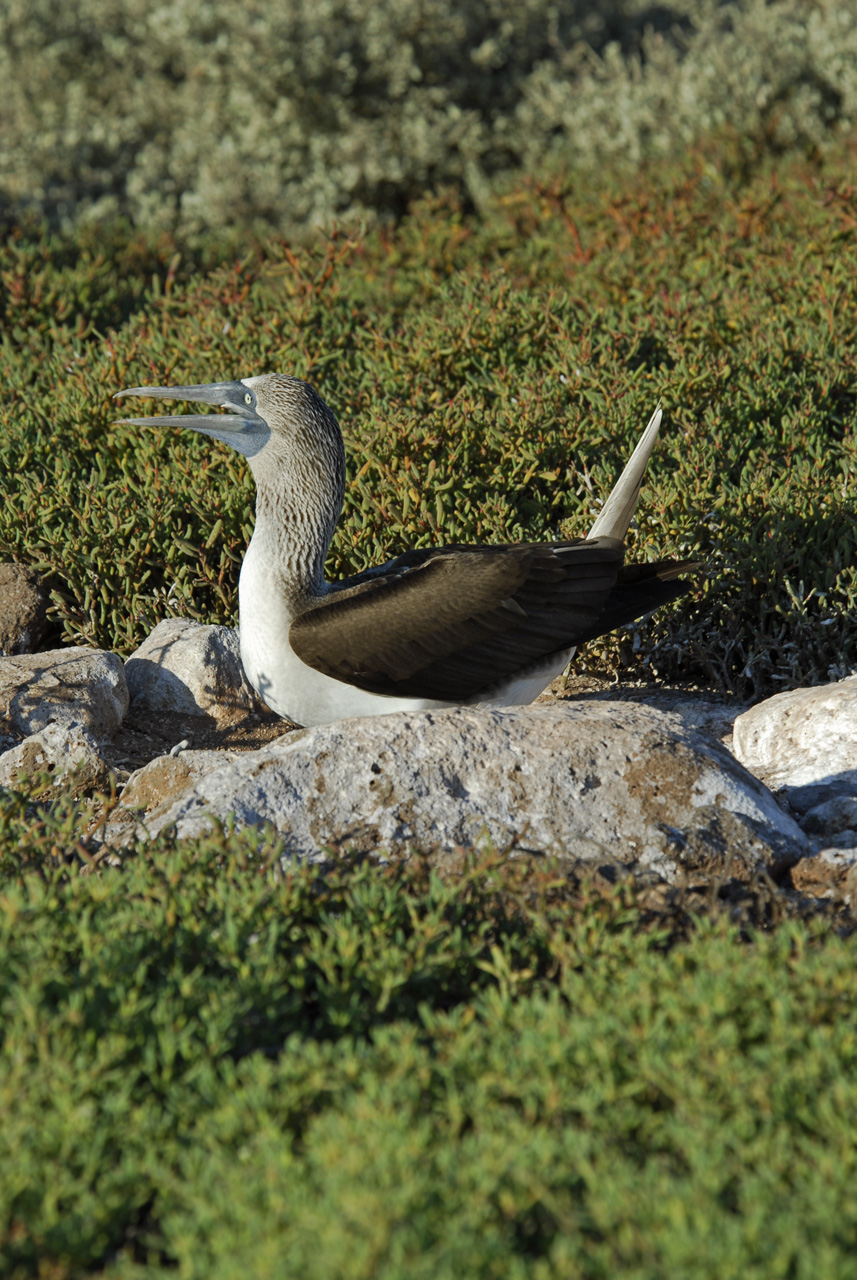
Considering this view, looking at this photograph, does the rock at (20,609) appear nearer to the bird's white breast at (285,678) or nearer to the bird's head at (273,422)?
the bird's head at (273,422)

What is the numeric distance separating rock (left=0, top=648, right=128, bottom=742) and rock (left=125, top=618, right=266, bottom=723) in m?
0.23

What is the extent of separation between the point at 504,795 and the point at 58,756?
1.95m

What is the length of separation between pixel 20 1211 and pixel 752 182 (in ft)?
32.6

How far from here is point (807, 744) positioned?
14.5 feet

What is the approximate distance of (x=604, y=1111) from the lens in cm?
232

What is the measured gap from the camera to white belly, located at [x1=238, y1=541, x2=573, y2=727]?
4.52 meters

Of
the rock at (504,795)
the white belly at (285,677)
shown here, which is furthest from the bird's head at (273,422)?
the rock at (504,795)

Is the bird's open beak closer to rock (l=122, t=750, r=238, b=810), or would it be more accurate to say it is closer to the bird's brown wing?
the bird's brown wing

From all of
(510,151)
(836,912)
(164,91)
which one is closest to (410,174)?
(510,151)

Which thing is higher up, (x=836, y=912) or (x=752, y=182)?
(x=752, y=182)

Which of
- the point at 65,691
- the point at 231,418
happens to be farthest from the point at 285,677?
the point at 231,418

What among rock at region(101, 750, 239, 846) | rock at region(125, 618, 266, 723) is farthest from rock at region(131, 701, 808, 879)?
rock at region(125, 618, 266, 723)

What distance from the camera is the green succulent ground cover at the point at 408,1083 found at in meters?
1.99

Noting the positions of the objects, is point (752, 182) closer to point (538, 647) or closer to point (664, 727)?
point (538, 647)
